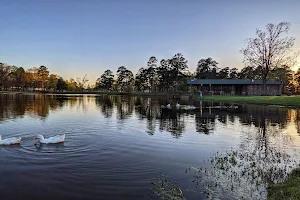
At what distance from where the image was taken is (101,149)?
34.8ft

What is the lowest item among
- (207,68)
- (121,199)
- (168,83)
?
(121,199)

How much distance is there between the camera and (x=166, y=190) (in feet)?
20.8

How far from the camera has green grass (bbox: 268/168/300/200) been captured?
544 cm

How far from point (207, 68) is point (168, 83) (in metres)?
20.1

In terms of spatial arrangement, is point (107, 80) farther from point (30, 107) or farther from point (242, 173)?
point (242, 173)

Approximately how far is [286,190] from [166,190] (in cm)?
289

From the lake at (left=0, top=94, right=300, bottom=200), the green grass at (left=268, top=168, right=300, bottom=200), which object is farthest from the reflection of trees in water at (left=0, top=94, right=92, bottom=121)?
the green grass at (left=268, top=168, right=300, bottom=200)

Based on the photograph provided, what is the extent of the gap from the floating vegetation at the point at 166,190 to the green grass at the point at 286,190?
2.15 metres

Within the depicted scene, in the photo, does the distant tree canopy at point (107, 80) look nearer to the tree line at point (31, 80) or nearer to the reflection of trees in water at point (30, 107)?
the tree line at point (31, 80)

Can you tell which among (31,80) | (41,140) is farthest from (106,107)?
(31,80)

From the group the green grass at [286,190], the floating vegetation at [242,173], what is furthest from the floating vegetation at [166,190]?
the green grass at [286,190]

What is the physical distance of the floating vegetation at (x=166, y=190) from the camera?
19.6 feet

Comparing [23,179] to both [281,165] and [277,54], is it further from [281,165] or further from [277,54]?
[277,54]

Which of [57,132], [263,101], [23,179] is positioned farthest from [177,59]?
[23,179]
